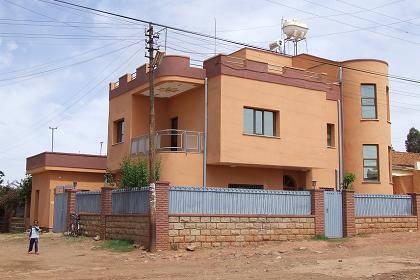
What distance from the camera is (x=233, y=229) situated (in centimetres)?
2128

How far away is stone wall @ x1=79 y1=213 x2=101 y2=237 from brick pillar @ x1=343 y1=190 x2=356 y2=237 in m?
10.8

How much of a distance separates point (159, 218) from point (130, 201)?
3.05 meters

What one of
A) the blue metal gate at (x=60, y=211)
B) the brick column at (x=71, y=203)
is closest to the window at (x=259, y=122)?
the brick column at (x=71, y=203)

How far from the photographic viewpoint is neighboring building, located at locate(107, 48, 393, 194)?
2555 cm

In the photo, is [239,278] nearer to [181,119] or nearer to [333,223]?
[333,223]

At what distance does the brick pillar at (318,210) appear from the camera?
23.6 m

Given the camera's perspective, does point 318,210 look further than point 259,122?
No

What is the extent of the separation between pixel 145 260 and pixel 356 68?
18.5 metres

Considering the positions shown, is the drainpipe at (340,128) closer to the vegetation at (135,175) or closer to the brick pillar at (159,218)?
the vegetation at (135,175)

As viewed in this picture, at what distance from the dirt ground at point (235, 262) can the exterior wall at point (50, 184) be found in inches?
367

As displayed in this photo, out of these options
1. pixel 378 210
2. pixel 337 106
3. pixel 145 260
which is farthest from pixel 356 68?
pixel 145 260

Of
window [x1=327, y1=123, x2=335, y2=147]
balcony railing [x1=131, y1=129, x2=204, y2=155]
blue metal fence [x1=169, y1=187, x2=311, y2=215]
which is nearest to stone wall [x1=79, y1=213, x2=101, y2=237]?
balcony railing [x1=131, y1=129, x2=204, y2=155]

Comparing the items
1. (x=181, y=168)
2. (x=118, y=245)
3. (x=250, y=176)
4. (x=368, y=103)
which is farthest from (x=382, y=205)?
(x=118, y=245)

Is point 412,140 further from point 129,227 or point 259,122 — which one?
point 129,227
